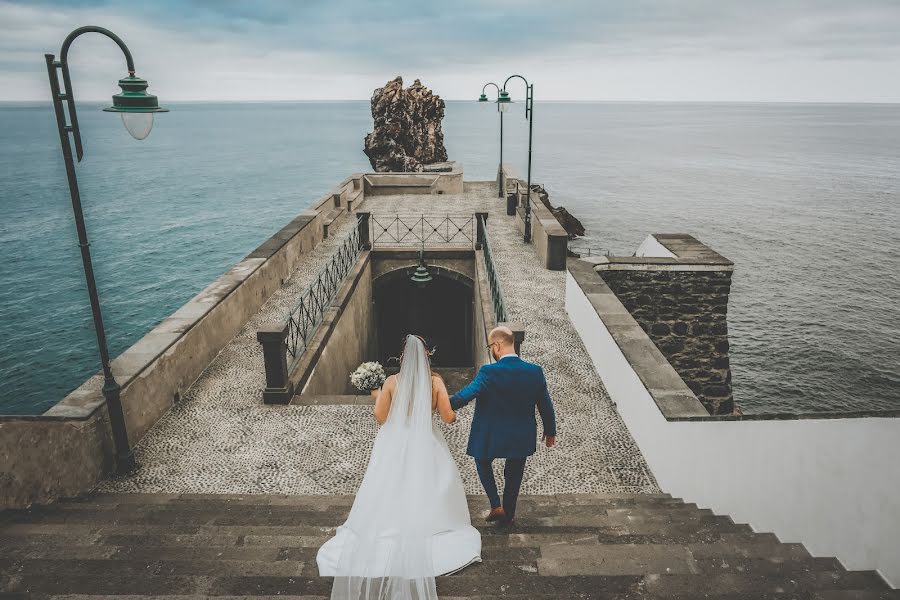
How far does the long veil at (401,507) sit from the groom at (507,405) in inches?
12.1

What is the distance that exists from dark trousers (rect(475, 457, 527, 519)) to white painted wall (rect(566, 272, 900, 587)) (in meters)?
2.02

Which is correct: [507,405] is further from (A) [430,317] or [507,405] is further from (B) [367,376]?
(A) [430,317]

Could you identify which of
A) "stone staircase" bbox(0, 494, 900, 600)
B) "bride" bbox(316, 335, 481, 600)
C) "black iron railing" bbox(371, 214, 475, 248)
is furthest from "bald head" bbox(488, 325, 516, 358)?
"black iron railing" bbox(371, 214, 475, 248)

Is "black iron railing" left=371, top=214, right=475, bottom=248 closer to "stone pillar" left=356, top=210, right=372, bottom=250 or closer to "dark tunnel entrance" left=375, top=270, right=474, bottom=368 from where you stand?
"stone pillar" left=356, top=210, right=372, bottom=250

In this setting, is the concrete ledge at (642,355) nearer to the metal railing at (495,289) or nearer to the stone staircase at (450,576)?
the stone staircase at (450,576)

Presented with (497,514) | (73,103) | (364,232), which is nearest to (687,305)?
(364,232)

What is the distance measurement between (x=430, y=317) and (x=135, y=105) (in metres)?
13.8

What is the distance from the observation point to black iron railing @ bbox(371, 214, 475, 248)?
50.5 feet

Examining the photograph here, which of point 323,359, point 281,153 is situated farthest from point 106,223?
point 281,153

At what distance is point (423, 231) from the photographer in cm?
1670

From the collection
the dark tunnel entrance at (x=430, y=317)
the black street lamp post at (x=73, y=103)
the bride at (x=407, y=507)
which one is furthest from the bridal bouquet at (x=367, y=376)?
the dark tunnel entrance at (x=430, y=317)

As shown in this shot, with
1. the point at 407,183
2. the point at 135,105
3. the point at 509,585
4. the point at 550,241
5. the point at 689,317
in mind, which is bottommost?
the point at 689,317

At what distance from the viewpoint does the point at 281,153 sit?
4747 inches

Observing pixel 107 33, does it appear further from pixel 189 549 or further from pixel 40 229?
pixel 40 229
